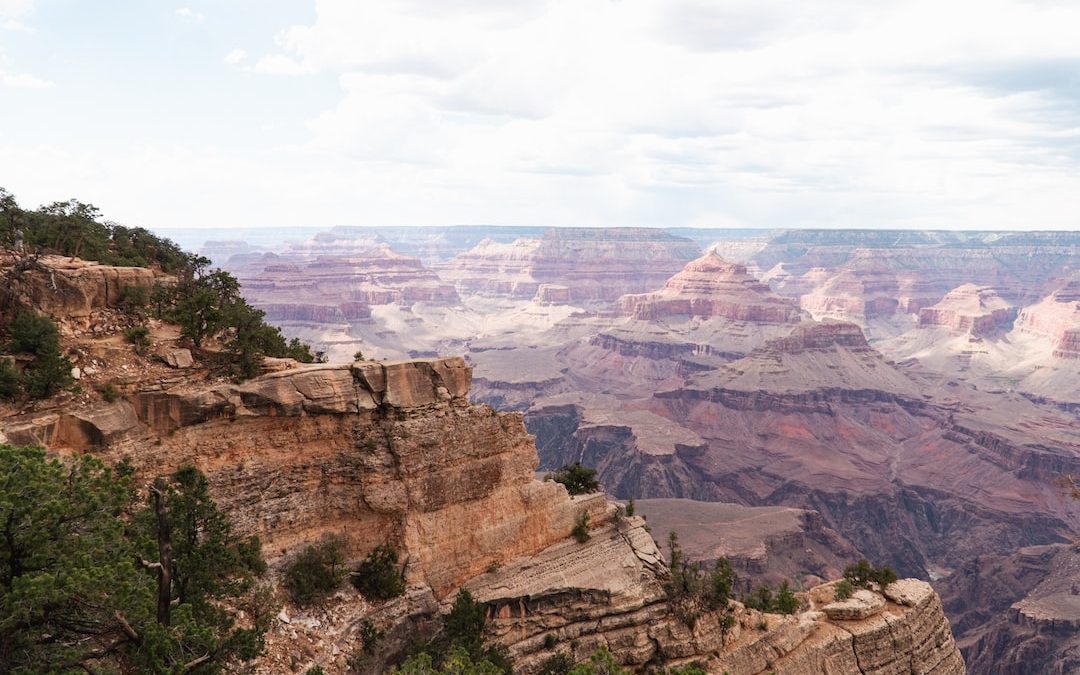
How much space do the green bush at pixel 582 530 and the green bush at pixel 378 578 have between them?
11486 millimetres

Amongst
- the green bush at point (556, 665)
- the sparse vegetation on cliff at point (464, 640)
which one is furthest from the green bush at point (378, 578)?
the green bush at point (556, 665)

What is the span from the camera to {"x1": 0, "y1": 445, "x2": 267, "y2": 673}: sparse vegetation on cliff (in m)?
16.7

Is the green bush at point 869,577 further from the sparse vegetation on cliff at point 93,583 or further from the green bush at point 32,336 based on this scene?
the green bush at point 32,336

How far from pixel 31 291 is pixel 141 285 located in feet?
14.5

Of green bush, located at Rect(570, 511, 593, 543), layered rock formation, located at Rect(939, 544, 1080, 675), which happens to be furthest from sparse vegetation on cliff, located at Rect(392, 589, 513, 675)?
layered rock formation, located at Rect(939, 544, 1080, 675)

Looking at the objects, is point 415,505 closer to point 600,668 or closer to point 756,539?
point 600,668

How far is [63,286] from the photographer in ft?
95.8

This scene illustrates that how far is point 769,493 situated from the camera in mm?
143500

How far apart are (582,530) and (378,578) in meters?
13.1

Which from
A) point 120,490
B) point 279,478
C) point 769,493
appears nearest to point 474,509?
point 279,478

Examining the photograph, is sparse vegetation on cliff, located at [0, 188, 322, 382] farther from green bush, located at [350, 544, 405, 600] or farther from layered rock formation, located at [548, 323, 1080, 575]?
layered rock formation, located at [548, 323, 1080, 575]

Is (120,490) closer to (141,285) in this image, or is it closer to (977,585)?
(141,285)

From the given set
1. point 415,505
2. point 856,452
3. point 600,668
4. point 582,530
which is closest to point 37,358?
point 415,505

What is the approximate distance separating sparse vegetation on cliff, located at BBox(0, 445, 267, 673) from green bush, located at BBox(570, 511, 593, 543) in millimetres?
20799
